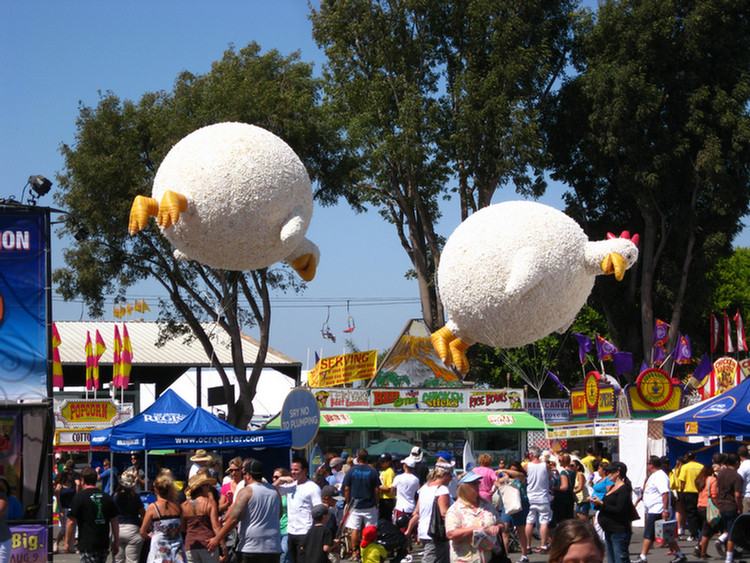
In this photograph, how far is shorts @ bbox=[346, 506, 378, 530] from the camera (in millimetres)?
10750

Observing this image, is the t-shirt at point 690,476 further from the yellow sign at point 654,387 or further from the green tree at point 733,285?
the green tree at point 733,285

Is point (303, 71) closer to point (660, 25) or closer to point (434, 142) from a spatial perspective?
point (434, 142)

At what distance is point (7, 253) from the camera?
9125 millimetres

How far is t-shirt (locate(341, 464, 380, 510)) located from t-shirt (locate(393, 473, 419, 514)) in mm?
991

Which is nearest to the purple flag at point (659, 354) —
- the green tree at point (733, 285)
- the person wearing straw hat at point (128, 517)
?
the green tree at point (733, 285)

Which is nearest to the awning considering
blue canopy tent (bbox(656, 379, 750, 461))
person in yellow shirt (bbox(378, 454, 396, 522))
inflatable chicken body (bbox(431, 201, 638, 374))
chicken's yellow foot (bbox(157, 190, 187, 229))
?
blue canopy tent (bbox(656, 379, 750, 461))

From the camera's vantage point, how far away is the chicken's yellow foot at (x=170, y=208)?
5.39 m

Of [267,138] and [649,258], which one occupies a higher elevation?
[649,258]

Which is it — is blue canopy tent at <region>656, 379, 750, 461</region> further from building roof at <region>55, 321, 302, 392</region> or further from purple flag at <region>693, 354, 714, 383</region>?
building roof at <region>55, 321, 302, 392</region>

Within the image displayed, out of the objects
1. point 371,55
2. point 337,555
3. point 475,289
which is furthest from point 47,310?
point 371,55

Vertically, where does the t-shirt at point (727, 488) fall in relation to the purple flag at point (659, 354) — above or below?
below

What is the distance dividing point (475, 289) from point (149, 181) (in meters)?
18.6

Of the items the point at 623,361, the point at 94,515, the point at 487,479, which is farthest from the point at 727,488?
the point at 623,361

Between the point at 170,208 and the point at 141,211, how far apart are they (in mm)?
184
